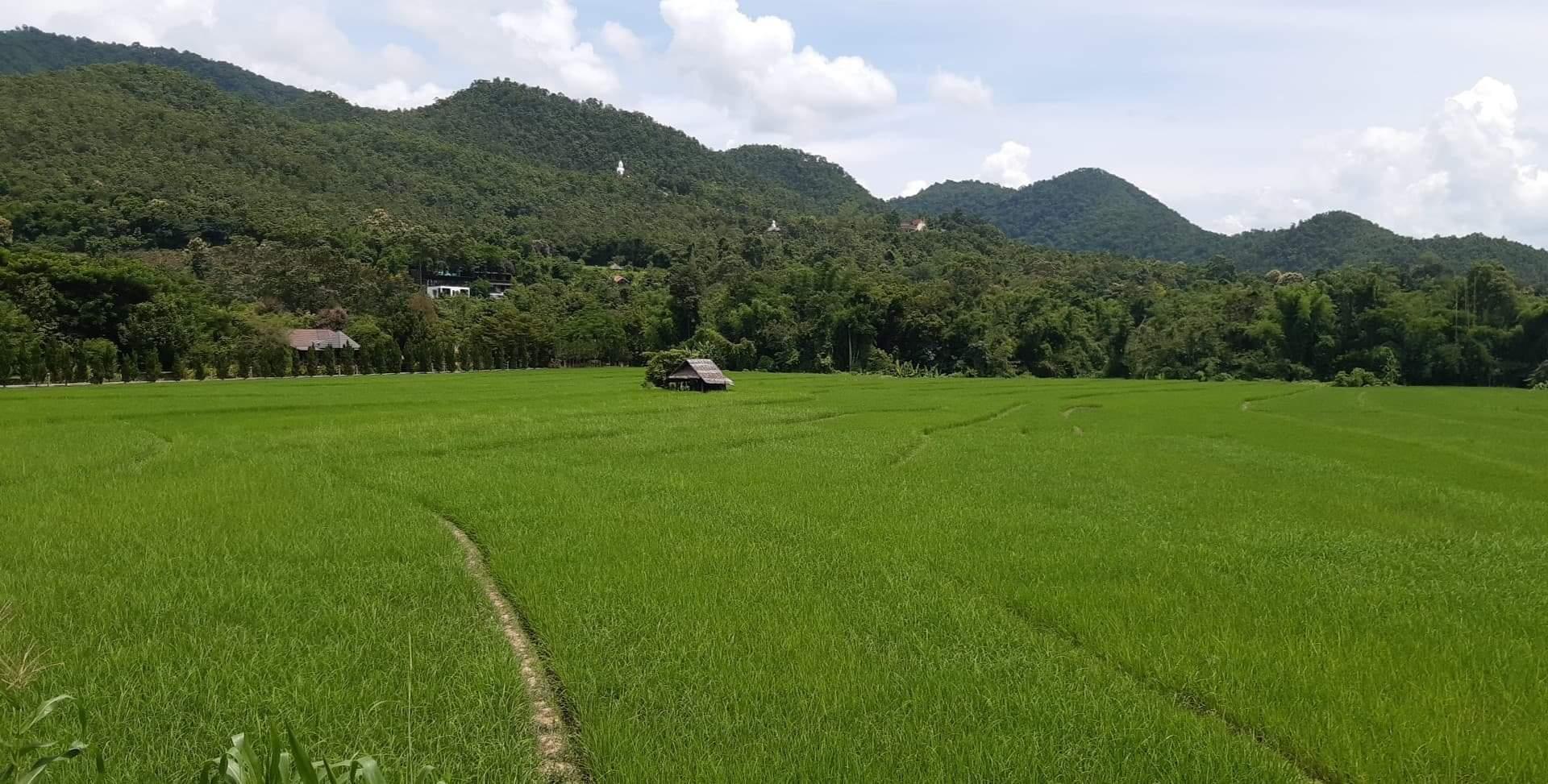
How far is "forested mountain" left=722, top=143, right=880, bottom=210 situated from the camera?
17650 centimetres

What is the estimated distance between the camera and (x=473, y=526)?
925 cm

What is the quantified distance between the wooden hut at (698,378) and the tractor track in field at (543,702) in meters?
27.9

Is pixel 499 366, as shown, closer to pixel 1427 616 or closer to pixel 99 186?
pixel 99 186

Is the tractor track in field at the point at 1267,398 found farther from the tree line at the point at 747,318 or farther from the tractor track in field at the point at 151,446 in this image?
the tractor track in field at the point at 151,446

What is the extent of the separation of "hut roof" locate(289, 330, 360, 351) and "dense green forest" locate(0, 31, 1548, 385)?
57.1 inches

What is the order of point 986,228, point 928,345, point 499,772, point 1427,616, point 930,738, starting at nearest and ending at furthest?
point 499,772 < point 930,738 < point 1427,616 < point 928,345 < point 986,228

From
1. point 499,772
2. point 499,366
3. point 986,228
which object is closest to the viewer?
point 499,772

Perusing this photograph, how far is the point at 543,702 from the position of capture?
192 inches

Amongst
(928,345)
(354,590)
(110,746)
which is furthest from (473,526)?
(928,345)

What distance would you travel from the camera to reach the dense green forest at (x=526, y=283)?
45969mm

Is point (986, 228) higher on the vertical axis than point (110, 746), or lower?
higher

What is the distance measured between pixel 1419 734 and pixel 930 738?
2.53 m

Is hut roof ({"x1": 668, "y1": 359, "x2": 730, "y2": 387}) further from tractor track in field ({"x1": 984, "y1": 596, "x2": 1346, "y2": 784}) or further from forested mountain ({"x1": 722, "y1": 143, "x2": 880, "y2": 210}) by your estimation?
forested mountain ({"x1": 722, "y1": 143, "x2": 880, "y2": 210})

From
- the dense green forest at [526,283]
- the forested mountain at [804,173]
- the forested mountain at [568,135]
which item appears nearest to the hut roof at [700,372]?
the dense green forest at [526,283]
